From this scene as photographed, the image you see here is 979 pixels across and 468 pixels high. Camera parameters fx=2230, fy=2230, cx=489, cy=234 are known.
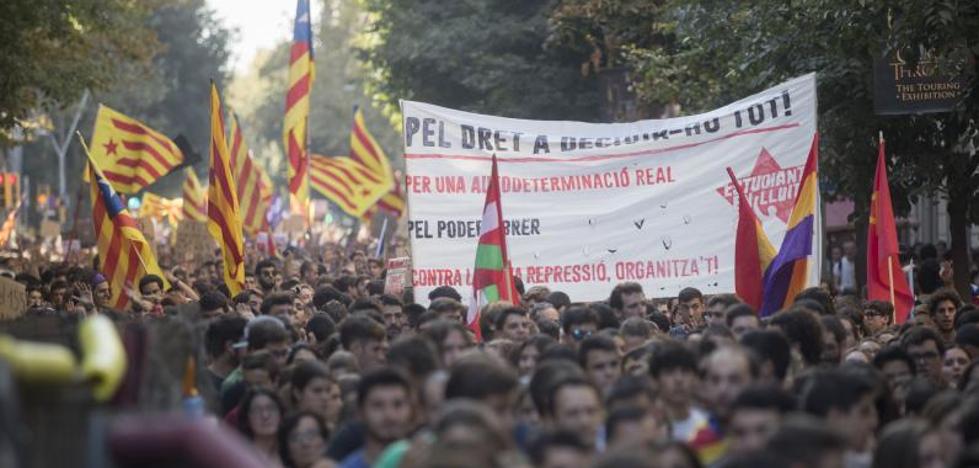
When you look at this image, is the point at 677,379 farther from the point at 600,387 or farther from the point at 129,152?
the point at 129,152

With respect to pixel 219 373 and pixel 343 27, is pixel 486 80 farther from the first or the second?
pixel 343 27

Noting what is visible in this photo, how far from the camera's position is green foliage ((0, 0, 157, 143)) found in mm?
24797

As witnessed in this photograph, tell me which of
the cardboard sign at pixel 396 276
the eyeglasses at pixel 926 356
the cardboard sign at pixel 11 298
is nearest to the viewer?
the eyeglasses at pixel 926 356

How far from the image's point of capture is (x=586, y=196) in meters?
16.3

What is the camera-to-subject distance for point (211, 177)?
18875 mm

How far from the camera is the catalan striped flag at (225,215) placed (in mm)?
18047

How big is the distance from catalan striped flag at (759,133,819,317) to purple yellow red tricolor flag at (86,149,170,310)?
5.40 meters

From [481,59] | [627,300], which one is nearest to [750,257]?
[627,300]

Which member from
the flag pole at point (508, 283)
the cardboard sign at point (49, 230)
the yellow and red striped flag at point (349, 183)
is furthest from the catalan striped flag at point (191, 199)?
the flag pole at point (508, 283)

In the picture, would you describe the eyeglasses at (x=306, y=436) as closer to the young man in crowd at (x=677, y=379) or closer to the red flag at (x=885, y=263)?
the young man in crowd at (x=677, y=379)

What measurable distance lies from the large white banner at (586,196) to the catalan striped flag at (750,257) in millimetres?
1141

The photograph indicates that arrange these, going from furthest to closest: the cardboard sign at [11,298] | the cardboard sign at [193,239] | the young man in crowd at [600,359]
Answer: the cardboard sign at [193,239] → the cardboard sign at [11,298] → the young man in crowd at [600,359]

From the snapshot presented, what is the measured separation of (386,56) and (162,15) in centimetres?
3186

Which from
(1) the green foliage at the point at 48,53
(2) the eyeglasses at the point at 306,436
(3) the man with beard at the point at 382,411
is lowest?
(2) the eyeglasses at the point at 306,436
